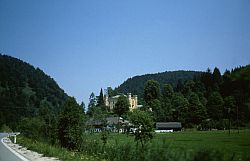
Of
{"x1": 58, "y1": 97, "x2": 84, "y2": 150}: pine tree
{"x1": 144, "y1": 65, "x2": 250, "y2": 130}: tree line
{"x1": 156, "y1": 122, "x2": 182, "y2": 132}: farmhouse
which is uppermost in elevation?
{"x1": 144, "y1": 65, "x2": 250, "y2": 130}: tree line

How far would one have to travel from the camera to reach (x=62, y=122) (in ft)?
99.9

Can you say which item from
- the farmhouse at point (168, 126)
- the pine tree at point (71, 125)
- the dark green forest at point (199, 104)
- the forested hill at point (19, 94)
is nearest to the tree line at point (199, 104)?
the dark green forest at point (199, 104)

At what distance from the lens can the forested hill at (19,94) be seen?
149125 mm

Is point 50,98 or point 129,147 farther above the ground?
point 50,98

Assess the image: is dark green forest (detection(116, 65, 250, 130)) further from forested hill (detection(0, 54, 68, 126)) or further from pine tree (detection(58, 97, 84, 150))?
pine tree (detection(58, 97, 84, 150))

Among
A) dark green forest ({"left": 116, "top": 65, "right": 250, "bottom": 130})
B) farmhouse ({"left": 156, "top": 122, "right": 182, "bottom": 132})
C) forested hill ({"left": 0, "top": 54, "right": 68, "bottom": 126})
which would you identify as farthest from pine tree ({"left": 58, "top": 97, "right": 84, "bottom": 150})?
forested hill ({"left": 0, "top": 54, "right": 68, "bottom": 126})

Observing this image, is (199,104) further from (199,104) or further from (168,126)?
(168,126)

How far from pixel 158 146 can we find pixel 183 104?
363 ft

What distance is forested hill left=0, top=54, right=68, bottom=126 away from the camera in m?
149

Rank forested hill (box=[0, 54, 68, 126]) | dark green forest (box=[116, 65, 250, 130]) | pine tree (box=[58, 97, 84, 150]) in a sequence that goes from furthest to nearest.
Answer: forested hill (box=[0, 54, 68, 126]) → dark green forest (box=[116, 65, 250, 130]) → pine tree (box=[58, 97, 84, 150])

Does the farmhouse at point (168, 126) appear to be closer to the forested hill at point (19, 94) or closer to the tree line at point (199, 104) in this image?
the tree line at point (199, 104)

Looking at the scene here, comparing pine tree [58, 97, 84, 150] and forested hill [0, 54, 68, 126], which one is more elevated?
forested hill [0, 54, 68, 126]

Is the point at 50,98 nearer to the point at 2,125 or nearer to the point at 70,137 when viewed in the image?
the point at 2,125

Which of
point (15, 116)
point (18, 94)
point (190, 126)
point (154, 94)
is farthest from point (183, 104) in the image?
point (18, 94)
